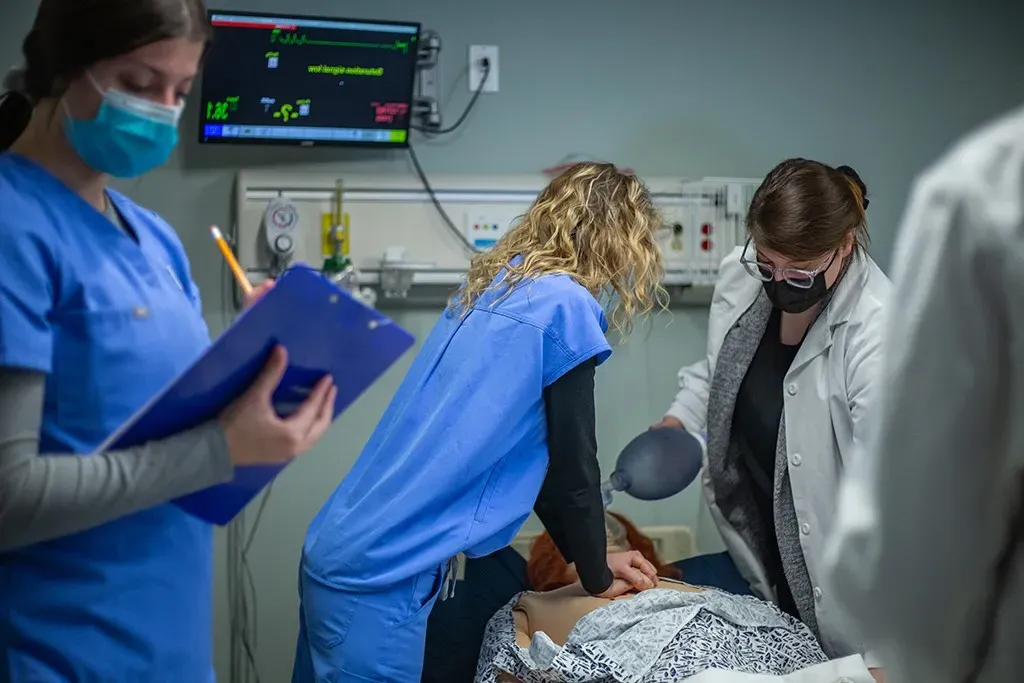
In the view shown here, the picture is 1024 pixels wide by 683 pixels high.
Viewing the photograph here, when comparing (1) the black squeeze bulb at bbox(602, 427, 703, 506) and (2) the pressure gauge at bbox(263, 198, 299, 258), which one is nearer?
(1) the black squeeze bulb at bbox(602, 427, 703, 506)

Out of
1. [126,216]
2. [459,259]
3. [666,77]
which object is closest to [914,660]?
[126,216]

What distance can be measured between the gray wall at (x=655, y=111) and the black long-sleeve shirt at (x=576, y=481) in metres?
1.08

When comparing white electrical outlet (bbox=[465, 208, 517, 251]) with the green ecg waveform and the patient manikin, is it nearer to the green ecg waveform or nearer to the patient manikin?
the green ecg waveform

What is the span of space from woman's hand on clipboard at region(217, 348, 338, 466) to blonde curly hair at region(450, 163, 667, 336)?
696mm

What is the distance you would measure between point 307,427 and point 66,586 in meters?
0.32

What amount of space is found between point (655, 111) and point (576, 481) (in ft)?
5.02

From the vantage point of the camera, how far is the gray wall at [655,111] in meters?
2.76

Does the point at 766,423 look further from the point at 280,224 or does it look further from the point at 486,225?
the point at 280,224

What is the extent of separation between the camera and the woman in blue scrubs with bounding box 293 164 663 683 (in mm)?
1641

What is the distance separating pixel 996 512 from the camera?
Result: 0.76 meters

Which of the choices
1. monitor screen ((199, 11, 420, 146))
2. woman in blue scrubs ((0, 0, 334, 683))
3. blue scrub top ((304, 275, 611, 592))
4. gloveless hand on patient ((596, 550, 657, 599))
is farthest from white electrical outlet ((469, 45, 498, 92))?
woman in blue scrubs ((0, 0, 334, 683))

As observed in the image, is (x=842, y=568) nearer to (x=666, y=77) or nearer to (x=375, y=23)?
(x=375, y=23)

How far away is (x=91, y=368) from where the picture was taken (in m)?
1.05

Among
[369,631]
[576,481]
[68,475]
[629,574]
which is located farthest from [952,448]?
[629,574]
